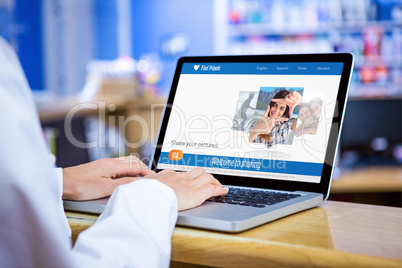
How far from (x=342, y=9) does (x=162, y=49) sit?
7.10ft

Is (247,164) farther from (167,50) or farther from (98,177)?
(167,50)

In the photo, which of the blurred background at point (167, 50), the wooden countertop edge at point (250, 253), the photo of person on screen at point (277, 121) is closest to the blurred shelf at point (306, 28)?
the blurred background at point (167, 50)

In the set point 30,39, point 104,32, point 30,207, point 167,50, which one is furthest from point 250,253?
point 104,32

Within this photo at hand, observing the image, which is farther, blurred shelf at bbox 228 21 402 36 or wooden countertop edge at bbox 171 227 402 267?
blurred shelf at bbox 228 21 402 36

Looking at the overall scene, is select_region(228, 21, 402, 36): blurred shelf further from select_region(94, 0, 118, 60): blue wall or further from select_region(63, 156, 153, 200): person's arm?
select_region(63, 156, 153, 200): person's arm

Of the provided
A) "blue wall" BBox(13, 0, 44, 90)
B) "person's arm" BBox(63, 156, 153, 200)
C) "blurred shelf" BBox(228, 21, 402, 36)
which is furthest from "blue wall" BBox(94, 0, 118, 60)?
"person's arm" BBox(63, 156, 153, 200)

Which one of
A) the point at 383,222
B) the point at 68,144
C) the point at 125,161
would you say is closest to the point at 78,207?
the point at 125,161

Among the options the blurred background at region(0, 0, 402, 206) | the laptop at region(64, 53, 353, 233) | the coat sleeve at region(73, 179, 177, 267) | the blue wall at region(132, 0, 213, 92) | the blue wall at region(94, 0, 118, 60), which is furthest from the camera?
the blue wall at region(94, 0, 118, 60)

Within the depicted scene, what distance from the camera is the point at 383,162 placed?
3.51 meters

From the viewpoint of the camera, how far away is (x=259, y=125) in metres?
0.91

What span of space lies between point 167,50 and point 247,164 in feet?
16.7

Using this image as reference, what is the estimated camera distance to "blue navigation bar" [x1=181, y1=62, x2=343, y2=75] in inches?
35.6

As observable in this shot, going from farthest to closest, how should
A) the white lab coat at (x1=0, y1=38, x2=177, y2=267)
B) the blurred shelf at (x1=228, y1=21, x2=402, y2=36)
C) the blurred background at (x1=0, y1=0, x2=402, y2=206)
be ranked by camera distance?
the blurred shelf at (x1=228, y1=21, x2=402, y2=36)
the blurred background at (x1=0, y1=0, x2=402, y2=206)
the white lab coat at (x1=0, y1=38, x2=177, y2=267)

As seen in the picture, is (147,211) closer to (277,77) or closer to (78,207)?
(78,207)
